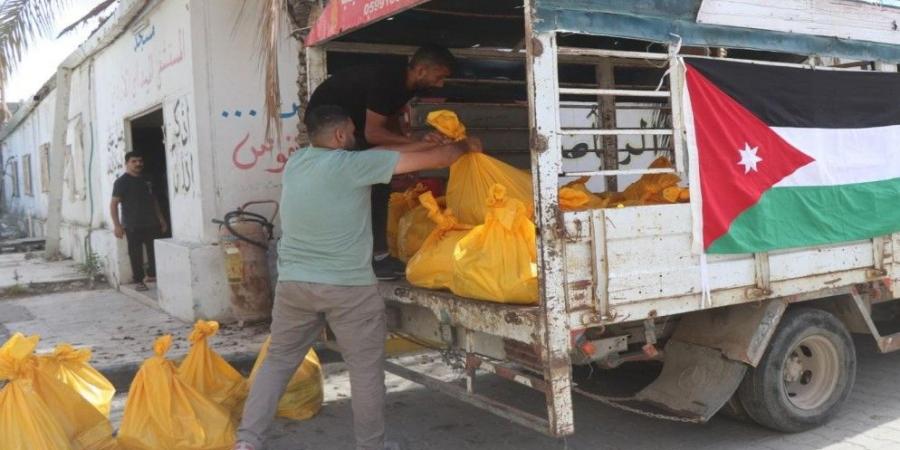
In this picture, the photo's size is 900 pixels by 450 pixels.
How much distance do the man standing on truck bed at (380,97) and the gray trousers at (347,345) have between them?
2.58 feet

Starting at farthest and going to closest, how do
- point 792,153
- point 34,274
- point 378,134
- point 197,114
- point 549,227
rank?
point 34,274, point 197,114, point 378,134, point 792,153, point 549,227

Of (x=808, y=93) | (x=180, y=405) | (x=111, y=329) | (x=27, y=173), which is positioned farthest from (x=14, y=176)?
(x=808, y=93)

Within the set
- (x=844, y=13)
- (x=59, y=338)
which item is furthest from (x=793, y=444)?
(x=59, y=338)

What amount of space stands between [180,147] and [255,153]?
90 cm

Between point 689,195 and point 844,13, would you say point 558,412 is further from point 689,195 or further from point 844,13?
point 844,13

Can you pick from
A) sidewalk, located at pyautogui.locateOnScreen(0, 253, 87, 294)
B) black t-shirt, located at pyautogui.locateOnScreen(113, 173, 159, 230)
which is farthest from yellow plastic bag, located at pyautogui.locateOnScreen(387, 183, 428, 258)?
sidewalk, located at pyautogui.locateOnScreen(0, 253, 87, 294)

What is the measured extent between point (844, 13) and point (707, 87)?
4.15ft

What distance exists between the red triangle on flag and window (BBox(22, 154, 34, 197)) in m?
19.4

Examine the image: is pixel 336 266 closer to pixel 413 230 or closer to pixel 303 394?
pixel 413 230

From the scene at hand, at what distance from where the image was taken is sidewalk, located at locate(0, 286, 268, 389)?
605cm

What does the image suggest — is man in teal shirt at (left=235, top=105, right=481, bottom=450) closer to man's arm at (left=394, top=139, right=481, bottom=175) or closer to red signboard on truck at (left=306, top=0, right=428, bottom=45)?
man's arm at (left=394, top=139, right=481, bottom=175)

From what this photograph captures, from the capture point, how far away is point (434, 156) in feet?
12.5

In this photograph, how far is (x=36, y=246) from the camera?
1694 cm

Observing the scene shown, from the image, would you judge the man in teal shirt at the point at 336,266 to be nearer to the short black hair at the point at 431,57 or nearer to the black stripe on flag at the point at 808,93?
the short black hair at the point at 431,57
